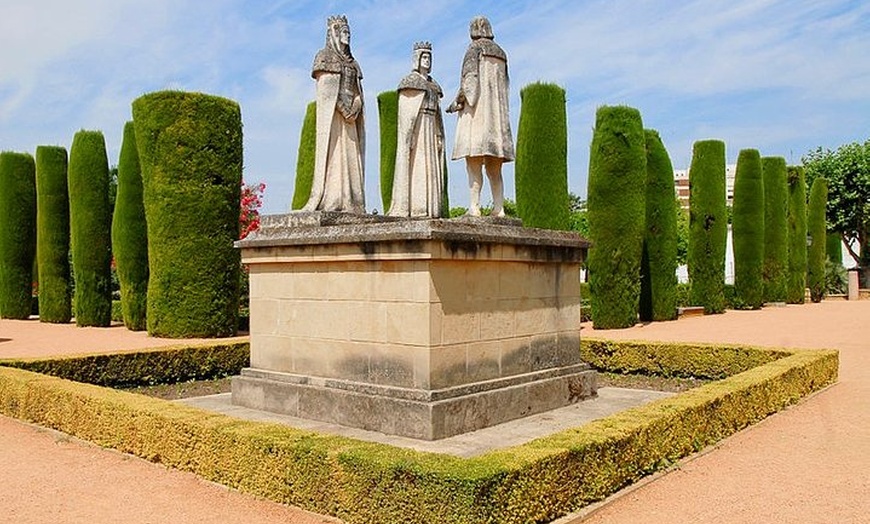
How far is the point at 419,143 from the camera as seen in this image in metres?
9.39

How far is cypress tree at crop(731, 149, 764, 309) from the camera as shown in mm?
28416

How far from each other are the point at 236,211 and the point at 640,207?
11.4 metres

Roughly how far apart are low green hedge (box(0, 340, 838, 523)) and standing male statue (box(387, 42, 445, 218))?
11.9ft

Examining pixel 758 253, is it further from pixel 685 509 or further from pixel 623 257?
pixel 685 509

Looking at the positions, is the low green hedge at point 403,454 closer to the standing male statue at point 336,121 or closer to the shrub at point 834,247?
the standing male statue at point 336,121

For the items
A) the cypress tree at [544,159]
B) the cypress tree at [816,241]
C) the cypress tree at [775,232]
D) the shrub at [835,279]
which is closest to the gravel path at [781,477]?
the cypress tree at [544,159]

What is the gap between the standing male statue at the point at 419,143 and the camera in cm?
934

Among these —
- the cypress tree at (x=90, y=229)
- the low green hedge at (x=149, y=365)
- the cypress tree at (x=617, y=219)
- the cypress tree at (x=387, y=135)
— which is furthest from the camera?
the cypress tree at (x=387, y=135)

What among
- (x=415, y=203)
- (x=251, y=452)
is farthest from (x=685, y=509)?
(x=415, y=203)

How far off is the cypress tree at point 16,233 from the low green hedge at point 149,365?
17502 mm

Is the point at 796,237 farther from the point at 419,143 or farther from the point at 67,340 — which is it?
the point at 67,340

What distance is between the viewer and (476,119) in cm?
945

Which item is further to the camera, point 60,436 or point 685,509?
point 60,436

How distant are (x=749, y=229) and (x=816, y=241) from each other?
28.4 ft
